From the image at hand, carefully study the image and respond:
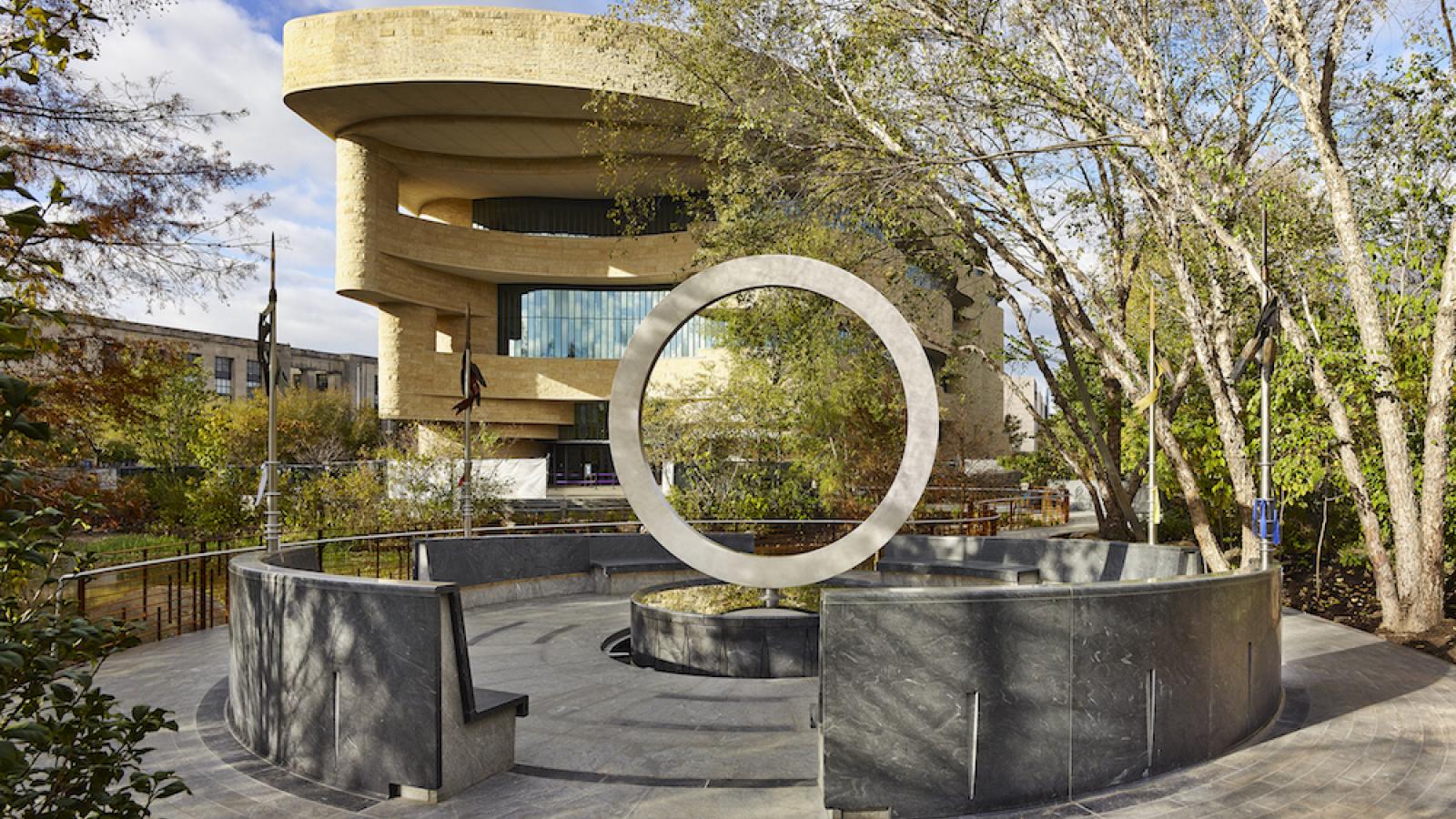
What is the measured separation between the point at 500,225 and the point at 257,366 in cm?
2341

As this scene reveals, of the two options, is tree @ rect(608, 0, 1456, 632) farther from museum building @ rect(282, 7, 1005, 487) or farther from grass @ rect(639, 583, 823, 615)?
museum building @ rect(282, 7, 1005, 487)

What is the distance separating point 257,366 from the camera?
59781 mm

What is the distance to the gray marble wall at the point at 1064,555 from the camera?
10.6 meters

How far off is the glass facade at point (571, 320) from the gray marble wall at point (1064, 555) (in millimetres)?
35325

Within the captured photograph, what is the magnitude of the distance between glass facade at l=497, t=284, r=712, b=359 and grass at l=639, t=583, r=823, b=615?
38.6 m

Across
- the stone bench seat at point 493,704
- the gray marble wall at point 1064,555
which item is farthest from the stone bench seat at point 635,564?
the stone bench seat at point 493,704

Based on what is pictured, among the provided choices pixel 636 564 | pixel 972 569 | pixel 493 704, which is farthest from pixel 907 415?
pixel 636 564

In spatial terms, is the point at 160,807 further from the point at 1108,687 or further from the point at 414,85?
the point at 414,85

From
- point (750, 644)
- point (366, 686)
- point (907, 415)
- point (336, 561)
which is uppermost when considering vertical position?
point (907, 415)

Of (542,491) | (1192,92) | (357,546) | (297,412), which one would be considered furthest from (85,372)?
(297,412)

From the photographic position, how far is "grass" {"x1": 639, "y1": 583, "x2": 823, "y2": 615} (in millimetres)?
9625

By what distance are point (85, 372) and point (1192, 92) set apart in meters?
16.3

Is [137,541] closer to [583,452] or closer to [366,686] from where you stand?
[366,686]

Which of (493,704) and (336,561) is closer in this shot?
(493,704)
